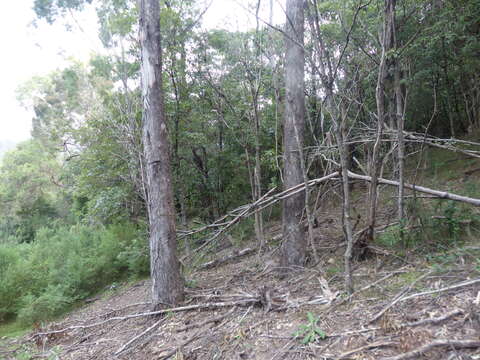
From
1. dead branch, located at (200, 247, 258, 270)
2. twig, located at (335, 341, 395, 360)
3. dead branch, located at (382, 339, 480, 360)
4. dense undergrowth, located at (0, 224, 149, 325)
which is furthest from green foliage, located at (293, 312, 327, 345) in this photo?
dense undergrowth, located at (0, 224, 149, 325)

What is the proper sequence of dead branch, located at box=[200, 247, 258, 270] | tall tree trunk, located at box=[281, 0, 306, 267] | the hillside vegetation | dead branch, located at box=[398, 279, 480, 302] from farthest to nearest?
dead branch, located at box=[200, 247, 258, 270] < tall tree trunk, located at box=[281, 0, 306, 267] < the hillside vegetation < dead branch, located at box=[398, 279, 480, 302]

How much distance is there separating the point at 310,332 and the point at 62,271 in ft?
23.2

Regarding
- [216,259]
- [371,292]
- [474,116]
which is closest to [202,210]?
[216,259]

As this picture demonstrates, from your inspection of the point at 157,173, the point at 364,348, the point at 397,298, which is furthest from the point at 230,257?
the point at 364,348

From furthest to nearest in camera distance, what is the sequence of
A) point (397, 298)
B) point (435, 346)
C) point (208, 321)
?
point (208, 321) < point (397, 298) < point (435, 346)

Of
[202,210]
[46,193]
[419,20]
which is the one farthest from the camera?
[46,193]

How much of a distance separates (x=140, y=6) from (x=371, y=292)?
399 cm

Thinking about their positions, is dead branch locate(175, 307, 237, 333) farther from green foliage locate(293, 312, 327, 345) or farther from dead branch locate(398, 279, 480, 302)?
dead branch locate(398, 279, 480, 302)

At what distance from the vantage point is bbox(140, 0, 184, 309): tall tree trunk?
364 cm

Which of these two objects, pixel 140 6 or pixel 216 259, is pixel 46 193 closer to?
pixel 216 259

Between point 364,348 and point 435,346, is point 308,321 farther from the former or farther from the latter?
point 435,346

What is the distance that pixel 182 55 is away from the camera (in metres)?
6.81

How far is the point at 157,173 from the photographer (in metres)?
3.71

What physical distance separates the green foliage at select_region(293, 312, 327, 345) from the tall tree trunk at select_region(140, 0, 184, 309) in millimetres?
1751
